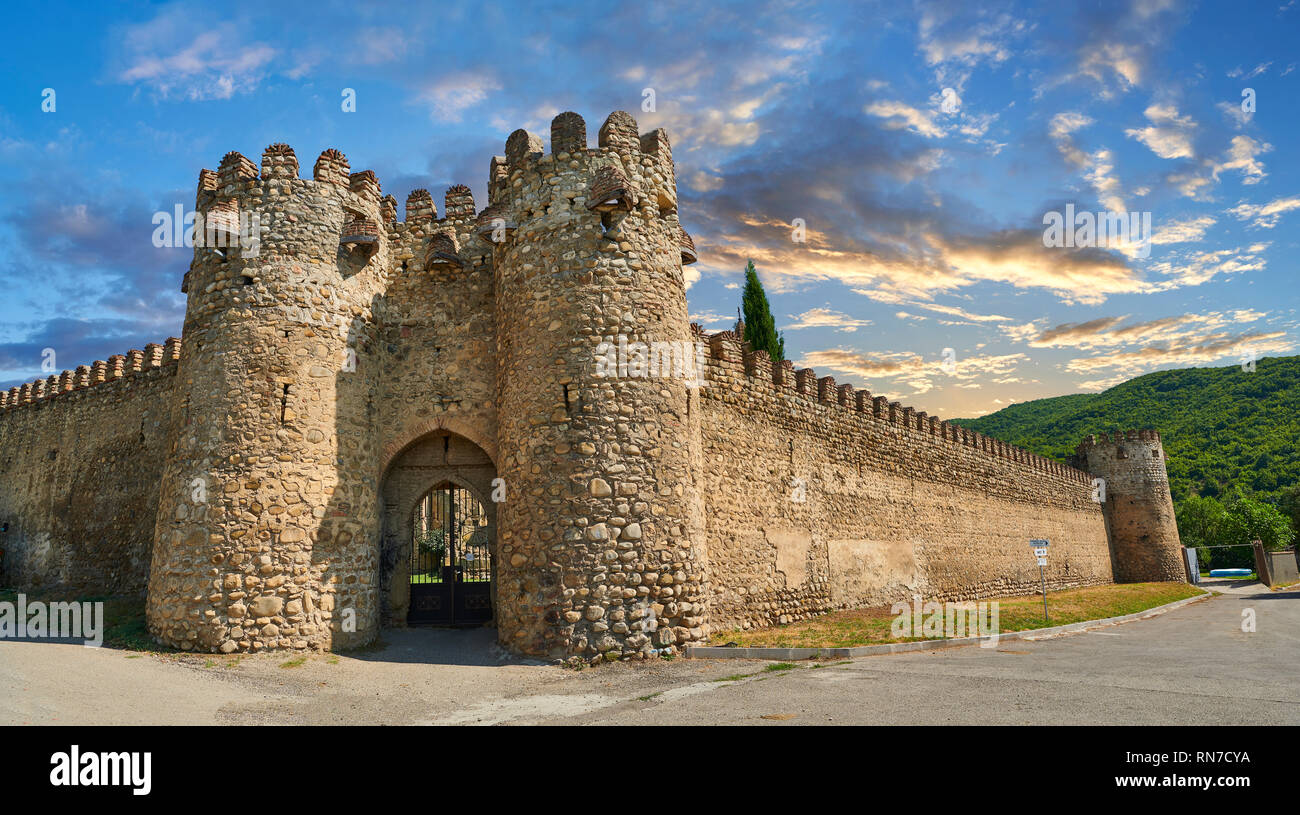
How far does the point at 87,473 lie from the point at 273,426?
33.2ft

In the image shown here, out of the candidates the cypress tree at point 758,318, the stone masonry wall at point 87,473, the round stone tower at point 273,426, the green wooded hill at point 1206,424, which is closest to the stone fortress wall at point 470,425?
the round stone tower at point 273,426

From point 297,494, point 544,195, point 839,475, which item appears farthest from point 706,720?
point 839,475

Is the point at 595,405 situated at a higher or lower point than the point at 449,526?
higher

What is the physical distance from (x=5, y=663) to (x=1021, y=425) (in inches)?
2965

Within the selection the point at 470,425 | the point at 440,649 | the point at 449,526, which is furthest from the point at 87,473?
the point at 440,649

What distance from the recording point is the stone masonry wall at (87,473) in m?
15.1

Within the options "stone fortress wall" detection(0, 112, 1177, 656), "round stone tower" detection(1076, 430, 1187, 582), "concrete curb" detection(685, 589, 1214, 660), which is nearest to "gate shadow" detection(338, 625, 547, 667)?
"stone fortress wall" detection(0, 112, 1177, 656)

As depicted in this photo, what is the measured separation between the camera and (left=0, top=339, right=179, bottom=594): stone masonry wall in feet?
49.5

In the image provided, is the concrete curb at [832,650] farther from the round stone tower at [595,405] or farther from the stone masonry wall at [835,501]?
the stone masonry wall at [835,501]

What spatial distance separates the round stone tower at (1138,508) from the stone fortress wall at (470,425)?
30.0 m

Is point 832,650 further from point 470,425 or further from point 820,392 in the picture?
point 820,392

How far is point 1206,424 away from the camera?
58.8 m

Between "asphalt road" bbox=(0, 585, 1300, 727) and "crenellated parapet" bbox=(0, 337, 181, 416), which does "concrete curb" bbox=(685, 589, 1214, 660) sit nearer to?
"asphalt road" bbox=(0, 585, 1300, 727)

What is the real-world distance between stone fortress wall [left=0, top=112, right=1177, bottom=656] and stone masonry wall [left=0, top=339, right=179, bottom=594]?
7.4 inches
